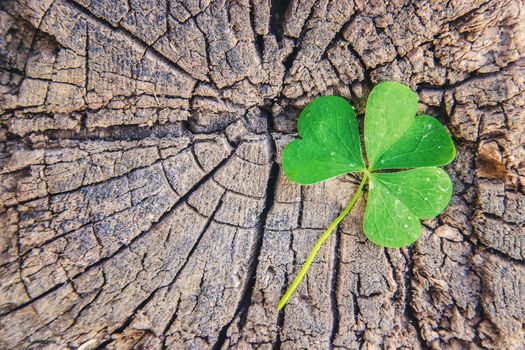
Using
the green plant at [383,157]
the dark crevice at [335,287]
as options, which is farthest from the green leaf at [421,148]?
the dark crevice at [335,287]

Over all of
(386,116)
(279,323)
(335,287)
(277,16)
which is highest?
(277,16)

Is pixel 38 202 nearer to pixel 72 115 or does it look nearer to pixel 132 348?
pixel 72 115

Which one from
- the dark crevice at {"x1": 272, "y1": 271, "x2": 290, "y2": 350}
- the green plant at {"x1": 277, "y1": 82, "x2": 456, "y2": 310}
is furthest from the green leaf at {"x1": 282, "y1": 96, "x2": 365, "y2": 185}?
the dark crevice at {"x1": 272, "y1": 271, "x2": 290, "y2": 350}

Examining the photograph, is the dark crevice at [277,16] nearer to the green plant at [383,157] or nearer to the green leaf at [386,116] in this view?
the green plant at [383,157]

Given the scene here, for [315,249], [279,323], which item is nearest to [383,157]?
[315,249]

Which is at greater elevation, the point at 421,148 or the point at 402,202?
the point at 421,148

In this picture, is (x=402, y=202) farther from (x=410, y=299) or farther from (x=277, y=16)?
(x=277, y=16)
